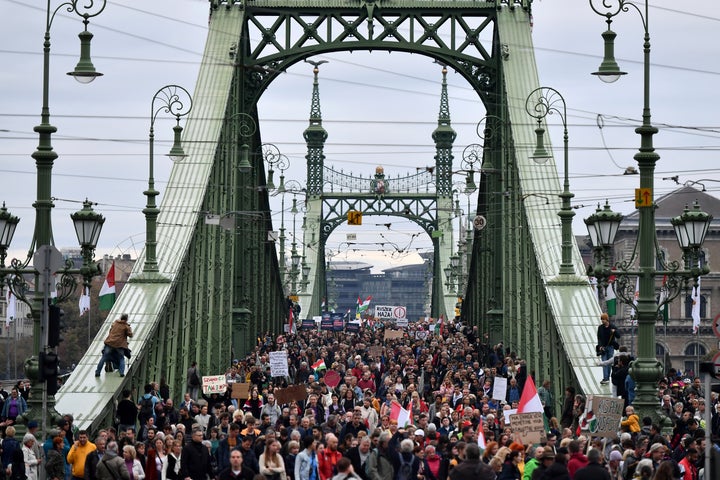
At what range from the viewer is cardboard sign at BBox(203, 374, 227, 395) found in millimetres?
37000

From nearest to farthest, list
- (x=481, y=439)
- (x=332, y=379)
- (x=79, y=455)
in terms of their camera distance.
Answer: (x=79, y=455) < (x=481, y=439) < (x=332, y=379)

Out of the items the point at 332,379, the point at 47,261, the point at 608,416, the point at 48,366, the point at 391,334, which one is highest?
the point at 47,261

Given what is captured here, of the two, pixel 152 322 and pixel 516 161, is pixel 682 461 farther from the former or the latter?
pixel 516 161

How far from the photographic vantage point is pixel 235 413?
3066 cm

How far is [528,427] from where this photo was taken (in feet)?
88.8

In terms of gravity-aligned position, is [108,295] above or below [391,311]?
below

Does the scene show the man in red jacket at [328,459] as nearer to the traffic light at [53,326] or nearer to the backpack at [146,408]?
the traffic light at [53,326]

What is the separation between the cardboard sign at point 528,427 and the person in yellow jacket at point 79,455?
614cm

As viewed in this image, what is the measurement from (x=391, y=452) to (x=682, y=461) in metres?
4.03

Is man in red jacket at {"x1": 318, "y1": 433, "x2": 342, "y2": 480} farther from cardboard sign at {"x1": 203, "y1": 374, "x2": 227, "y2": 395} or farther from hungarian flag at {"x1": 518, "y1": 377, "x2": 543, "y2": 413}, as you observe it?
cardboard sign at {"x1": 203, "y1": 374, "x2": 227, "y2": 395}

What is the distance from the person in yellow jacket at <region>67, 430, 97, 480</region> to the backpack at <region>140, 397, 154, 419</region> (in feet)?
25.3

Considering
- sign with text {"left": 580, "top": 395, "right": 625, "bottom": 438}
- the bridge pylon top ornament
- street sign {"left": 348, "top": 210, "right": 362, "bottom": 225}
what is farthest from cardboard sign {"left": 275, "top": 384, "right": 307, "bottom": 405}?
the bridge pylon top ornament

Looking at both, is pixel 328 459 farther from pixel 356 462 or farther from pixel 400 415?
pixel 400 415

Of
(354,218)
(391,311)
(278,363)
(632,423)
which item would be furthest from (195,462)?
(391,311)
